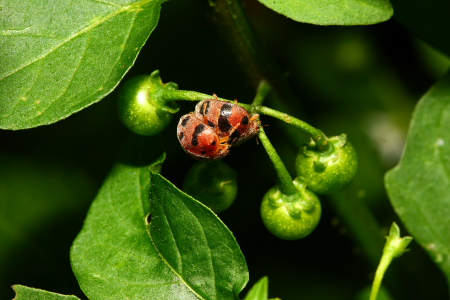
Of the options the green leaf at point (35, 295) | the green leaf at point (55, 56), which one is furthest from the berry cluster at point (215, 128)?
the green leaf at point (35, 295)

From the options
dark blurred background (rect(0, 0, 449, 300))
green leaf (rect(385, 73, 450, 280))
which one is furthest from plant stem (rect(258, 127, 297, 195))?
dark blurred background (rect(0, 0, 449, 300))

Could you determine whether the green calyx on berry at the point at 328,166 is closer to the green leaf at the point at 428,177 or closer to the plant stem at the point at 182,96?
the plant stem at the point at 182,96

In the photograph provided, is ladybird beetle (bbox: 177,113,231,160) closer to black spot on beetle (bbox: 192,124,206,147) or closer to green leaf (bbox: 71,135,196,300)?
black spot on beetle (bbox: 192,124,206,147)

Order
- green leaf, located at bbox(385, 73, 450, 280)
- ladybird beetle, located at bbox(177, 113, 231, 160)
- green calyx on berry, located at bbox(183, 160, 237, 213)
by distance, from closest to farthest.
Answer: ladybird beetle, located at bbox(177, 113, 231, 160), green calyx on berry, located at bbox(183, 160, 237, 213), green leaf, located at bbox(385, 73, 450, 280)

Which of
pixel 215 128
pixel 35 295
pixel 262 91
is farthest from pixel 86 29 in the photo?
pixel 35 295

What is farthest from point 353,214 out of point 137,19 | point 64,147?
point 64,147

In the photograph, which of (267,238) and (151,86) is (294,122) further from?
(267,238)
